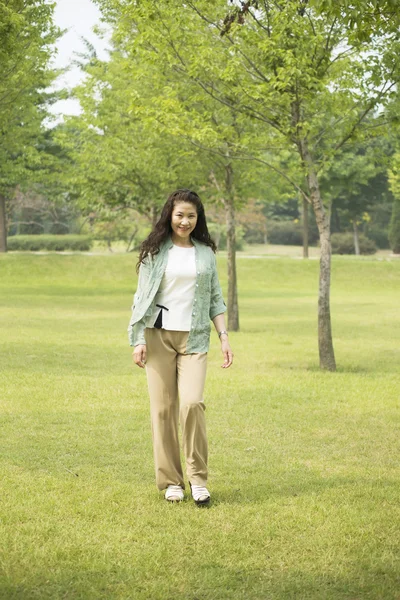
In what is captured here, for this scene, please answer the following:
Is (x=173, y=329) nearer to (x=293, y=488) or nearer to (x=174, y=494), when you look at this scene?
(x=174, y=494)

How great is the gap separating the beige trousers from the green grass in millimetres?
247

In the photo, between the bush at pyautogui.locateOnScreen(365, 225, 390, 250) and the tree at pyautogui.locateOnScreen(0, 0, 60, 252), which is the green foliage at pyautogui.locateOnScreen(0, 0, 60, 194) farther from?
the bush at pyautogui.locateOnScreen(365, 225, 390, 250)

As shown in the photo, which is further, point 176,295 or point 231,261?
point 231,261

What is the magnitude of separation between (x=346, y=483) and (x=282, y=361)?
28.2 feet

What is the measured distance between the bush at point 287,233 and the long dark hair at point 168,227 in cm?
6946

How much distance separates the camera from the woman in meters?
6.53

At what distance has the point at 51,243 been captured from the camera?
56.8 m

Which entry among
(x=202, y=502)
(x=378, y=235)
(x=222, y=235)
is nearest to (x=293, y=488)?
(x=202, y=502)

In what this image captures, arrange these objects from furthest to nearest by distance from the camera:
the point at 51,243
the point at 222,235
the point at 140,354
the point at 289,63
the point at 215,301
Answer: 1. the point at 222,235
2. the point at 51,243
3. the point at 289,63
4. the point at 215,301
5. the point at 140,354

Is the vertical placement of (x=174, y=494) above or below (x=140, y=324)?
below

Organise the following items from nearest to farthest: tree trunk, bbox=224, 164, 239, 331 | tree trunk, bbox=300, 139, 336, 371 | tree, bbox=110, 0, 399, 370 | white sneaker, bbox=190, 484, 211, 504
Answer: white sneaker, bbox=190, 484, 211, 504 → tree, bbox=110, 0, 399, 370 → tree trunk, bbox=300, 139, 336, 371 → tree trunk, bbox=224, 164, 239, 331

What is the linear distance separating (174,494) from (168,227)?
73.0 inches

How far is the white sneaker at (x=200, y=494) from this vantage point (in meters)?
6.41

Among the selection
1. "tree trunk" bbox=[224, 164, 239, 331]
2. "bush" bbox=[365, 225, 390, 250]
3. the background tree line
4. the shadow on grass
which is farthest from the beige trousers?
"bush" bbox=[365, 225, 390, 250]
